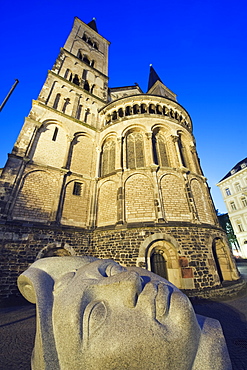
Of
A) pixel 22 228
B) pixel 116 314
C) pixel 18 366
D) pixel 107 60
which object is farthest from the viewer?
pixel 107 60

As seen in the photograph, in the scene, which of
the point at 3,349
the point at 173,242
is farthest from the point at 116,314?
the point at 173,242

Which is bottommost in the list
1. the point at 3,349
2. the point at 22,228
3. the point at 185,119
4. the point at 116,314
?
the point at 3,349

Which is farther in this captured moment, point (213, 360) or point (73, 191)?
point (73, 191)

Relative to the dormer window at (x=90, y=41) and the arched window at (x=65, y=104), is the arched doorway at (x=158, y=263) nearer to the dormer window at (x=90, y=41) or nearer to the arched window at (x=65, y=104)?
the arched window at (x=65, y=104)

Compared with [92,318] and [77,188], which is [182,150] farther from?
[92,318]

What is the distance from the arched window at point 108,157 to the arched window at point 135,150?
1.37m

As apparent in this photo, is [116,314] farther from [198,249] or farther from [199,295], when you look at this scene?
[198,249]

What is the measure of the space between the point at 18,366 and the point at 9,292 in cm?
574

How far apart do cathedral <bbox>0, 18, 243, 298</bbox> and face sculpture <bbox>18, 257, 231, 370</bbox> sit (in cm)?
638

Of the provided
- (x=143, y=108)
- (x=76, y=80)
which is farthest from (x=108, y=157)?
(x=76, y=80)

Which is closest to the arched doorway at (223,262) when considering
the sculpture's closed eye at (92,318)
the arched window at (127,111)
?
the sculpture's closed eye at (92,318)

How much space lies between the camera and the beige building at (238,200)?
27.4 meters

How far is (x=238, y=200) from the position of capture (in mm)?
28922

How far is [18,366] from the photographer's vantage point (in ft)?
8.98
